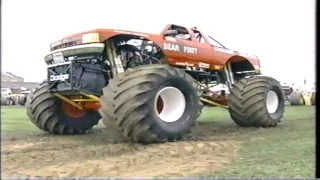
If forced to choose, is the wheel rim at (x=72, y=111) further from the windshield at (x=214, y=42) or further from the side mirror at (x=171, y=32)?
the windshield at (x=214, y=42)

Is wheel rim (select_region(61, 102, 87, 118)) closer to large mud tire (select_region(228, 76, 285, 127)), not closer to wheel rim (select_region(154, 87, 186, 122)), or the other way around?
wheel rim (select_region(154, 87, 186, 122))

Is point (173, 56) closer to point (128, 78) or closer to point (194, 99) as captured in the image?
point (194, 99)

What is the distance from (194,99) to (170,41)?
0.61m

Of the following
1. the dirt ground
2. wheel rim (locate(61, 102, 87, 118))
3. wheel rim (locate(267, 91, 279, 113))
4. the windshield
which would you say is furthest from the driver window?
wheel rim (locate(267, 91, 279, 113))

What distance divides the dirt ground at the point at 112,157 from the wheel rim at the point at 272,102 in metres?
1.35

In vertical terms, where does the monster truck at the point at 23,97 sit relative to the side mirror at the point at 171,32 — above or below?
below

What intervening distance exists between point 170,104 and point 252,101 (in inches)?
47.2

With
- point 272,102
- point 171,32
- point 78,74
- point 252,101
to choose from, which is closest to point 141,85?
point 78,74

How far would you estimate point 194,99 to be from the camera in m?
3.08

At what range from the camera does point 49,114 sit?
11.4 ft

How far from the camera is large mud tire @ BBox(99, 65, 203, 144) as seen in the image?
2.60 metres

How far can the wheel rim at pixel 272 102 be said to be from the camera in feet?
14.1

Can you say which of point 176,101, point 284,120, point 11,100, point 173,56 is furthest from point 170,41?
point 284,120

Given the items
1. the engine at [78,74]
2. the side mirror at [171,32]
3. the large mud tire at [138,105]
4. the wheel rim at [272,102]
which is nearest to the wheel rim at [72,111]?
the engine at [78,74]
